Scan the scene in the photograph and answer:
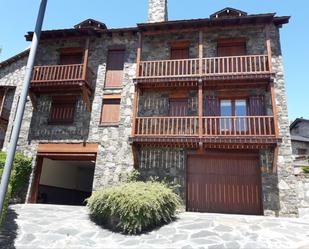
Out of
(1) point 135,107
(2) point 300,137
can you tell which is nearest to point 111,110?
(1) point 135,107

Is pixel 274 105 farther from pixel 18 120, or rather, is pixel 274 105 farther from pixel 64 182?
pixel 64 182

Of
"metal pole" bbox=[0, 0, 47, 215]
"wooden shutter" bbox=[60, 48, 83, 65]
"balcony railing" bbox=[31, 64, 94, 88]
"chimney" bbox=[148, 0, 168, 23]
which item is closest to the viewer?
"metal pole" bbox=[0, 0, 47, 215]

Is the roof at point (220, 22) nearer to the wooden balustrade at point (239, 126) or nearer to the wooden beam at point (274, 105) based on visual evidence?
the wooden beam at point (274, 105)

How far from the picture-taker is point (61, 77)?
15.2 metres

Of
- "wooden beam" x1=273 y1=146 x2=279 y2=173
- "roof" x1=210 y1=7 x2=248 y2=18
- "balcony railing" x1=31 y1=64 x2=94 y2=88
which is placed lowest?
"wooden beam" x1=273 y1=146 x2=279 y2=173

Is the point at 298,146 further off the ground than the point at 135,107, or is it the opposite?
the point at 298,146

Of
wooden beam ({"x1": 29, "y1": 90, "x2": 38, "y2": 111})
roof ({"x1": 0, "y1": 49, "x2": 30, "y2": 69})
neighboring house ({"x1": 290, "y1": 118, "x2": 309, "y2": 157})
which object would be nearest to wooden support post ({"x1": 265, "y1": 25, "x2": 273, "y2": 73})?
wooden beam ({"x1": 29, "y1": 90, "x2": 38, "y2": 111})

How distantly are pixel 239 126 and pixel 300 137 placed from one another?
809 inches

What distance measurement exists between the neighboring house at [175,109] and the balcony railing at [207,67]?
6 cm

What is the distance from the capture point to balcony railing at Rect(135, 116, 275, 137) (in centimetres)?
1244

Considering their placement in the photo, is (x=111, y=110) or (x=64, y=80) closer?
(x=64, y=80)

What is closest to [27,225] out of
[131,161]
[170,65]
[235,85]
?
[131,161]

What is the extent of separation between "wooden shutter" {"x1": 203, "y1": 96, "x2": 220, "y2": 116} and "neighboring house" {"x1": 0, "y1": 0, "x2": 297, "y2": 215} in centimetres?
6

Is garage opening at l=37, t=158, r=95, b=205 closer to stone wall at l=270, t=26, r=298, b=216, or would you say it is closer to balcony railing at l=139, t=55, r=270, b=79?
balcony railing at l=139, t=55, r=270, b=79
